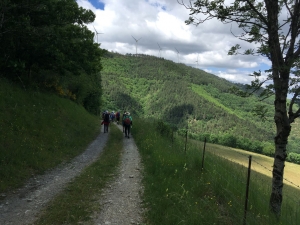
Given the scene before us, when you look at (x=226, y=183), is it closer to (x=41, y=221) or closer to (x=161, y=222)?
(x=161, y=222)

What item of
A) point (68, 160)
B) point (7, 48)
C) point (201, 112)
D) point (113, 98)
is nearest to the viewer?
point (68, 160)

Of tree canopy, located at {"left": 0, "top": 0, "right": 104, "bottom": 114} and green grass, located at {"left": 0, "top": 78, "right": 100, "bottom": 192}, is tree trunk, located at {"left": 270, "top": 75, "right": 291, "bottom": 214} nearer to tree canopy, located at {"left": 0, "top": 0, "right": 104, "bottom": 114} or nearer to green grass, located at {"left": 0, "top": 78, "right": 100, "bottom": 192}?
green grass, located at {"left": 0, "top": 78, "right": 100, "bottom": 192}

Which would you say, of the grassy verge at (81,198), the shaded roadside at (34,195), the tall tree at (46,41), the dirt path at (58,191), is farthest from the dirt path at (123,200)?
the tall tree at (46,41)

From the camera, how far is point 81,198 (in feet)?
22.7

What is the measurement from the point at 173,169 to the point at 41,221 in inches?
196

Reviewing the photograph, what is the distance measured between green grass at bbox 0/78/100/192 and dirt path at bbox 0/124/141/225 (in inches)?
23.1

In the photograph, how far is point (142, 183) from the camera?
336 inches

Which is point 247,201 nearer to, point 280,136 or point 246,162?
point 280,136

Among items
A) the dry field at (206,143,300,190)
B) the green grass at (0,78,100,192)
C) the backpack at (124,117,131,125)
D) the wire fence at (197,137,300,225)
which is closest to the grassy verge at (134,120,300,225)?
the wire fence at (197,137,300,225)

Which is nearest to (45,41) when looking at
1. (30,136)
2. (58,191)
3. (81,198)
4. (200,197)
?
(30,136)

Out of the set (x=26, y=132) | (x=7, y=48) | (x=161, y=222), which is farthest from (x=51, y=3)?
(x=161, y=222)

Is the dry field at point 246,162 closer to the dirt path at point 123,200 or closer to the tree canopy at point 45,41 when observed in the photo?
the dirt path at point 123,200

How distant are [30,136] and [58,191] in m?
5.54

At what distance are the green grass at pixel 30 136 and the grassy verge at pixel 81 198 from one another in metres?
1.80
